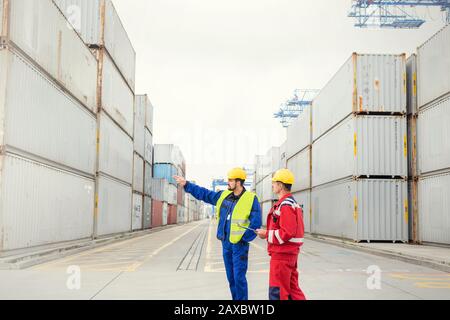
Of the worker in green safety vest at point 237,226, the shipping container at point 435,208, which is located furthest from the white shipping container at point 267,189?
the worker in green safety vest at point 237,226

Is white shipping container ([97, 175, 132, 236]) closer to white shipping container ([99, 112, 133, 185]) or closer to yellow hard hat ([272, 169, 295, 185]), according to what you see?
white shipping container ([99, 112, 133, 185])

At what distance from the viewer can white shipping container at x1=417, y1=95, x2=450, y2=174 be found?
16.7 m

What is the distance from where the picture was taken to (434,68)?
58.3 feet

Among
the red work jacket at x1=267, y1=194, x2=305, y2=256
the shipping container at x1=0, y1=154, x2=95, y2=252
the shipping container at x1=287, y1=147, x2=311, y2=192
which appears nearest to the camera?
the red work jacket at x1=267, y1=194, x2=305, y2=256

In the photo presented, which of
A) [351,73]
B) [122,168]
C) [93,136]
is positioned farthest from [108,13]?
[351,73]

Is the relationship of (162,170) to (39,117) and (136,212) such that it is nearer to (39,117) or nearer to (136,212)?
(136,212)

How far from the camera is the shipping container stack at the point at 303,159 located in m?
28.1

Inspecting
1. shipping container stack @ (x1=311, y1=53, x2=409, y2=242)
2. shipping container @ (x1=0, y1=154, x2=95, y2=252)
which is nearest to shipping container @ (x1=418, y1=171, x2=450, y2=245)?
shipping container stack @ (x1=311, y1=53, x2=409, y2=242)

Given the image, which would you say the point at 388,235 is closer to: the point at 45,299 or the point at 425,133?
the point at 425,133

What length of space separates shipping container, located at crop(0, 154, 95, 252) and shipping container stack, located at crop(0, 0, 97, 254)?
2 centimetres

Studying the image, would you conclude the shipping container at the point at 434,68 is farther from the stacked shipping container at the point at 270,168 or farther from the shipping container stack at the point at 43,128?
the stacked shipping container at the point at 270,168

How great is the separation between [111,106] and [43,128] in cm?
878

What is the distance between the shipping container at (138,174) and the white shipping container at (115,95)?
4484 millimetres

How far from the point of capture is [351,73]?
65.4ft
